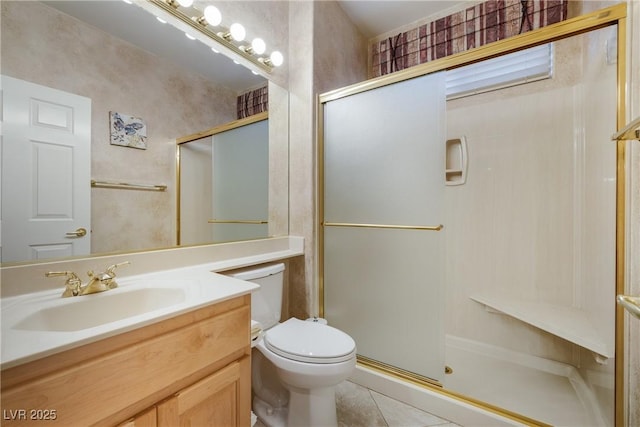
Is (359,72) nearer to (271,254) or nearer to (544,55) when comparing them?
(544,55)

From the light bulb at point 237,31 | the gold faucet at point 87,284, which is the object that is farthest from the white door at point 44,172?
the light bulb at point 237,31

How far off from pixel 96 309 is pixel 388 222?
4.64ft

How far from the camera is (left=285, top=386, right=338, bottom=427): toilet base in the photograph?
1218 mm

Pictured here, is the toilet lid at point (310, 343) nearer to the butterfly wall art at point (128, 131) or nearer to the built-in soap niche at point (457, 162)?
the butterfly wall art at point (128, 131)

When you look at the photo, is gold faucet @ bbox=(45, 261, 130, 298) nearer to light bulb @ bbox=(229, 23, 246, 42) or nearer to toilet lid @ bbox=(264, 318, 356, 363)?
toilet lid @ bbox=(264, 318, 356, 363)

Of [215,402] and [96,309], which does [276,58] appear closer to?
[96,309]

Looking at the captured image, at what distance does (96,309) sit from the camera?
2.83 feet

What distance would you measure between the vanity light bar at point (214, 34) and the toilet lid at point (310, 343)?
1597mm

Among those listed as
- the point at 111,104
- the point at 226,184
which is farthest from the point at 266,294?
Answer: the point at 111,104

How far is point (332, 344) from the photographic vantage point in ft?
4.02

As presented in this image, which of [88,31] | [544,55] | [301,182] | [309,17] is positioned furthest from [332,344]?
[544,55]

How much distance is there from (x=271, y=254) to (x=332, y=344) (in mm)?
702

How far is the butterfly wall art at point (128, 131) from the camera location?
3.46 ft

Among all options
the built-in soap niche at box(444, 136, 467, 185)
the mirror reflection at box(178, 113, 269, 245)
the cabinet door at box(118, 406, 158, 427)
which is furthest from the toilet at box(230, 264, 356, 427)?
the built-in soap niche at box(444, 136, 467, 185)
